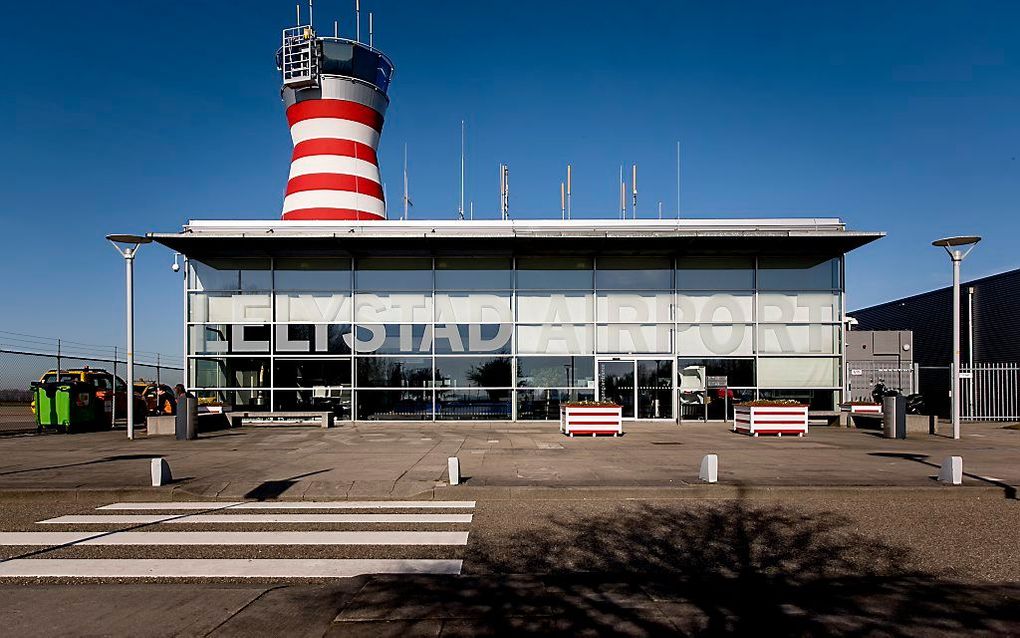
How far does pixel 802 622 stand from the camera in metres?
5.16

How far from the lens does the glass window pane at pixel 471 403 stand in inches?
1019

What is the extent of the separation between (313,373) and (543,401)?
877cm

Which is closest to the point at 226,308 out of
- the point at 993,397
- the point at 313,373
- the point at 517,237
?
the point at 313,373

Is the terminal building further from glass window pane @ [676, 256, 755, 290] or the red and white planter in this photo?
the red and white planter

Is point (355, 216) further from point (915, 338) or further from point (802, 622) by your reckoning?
point (915, 338)

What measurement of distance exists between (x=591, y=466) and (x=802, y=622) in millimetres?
8639

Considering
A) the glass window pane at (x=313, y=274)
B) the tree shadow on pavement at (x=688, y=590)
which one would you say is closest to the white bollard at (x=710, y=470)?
the tree shadow on pavement at (x=688, y=590)

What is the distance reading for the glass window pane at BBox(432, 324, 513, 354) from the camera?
2616 cm

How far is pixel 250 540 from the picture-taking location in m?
8.09

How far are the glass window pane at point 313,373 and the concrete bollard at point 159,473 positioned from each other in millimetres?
14346

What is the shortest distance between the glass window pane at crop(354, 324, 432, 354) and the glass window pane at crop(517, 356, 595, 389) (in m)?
3.74

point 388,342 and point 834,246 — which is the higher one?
point 834,246

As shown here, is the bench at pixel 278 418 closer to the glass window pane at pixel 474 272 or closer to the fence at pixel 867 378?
the glass window pane at pixel 474 272

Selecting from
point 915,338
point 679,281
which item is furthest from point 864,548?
point 915,338
